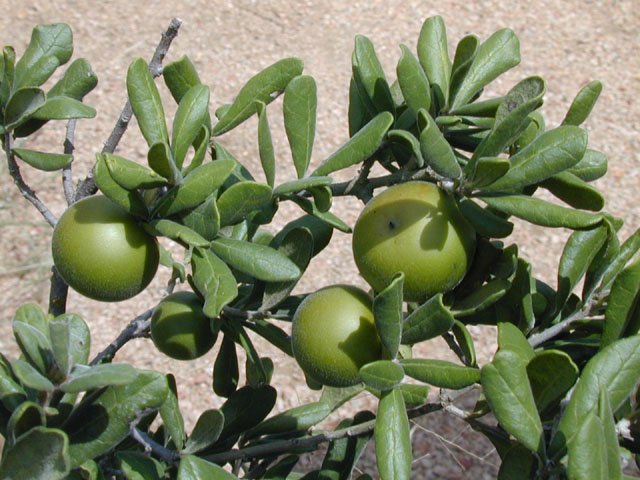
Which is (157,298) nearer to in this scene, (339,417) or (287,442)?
(339,417)

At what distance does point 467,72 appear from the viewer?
37.5 inches

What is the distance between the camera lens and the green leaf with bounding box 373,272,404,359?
79cm

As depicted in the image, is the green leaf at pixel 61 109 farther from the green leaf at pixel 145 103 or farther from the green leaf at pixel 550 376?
the green leaf at pixel 550 376

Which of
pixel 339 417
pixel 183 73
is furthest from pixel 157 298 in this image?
pixel 183 73

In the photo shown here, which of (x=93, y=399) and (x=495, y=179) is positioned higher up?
(x=495, y=179)

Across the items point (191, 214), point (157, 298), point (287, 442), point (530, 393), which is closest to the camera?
point (530, 393)

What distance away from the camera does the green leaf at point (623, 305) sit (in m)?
0.88

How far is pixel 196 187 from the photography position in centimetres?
89

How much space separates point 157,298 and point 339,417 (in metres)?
1.04

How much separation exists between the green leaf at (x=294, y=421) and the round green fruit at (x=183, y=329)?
0.21 m

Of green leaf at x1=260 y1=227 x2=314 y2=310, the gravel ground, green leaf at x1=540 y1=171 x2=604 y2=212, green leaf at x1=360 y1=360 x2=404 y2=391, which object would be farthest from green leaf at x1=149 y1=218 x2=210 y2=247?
the gravel ground

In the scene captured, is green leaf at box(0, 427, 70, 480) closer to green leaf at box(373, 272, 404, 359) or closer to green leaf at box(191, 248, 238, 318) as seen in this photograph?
green leaf at box(191, 248, 238, 318)

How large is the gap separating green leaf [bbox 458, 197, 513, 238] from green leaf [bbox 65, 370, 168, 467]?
0.44m

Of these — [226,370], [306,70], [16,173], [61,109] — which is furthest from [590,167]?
[306,70]
